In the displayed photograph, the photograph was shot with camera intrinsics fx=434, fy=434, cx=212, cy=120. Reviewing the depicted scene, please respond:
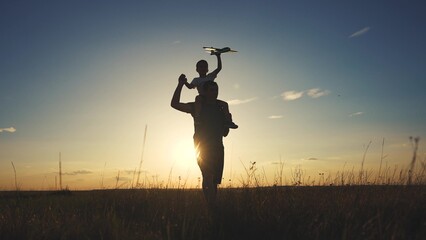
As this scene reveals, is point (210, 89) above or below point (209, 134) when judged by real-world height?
above

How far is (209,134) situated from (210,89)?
2.49ft

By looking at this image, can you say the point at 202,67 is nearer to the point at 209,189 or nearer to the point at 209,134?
the point at 209,134

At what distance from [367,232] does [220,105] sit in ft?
12.0

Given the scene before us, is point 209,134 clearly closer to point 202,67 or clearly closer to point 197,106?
point 197,106

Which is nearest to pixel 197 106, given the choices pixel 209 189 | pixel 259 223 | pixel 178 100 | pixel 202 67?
pixel 178 100

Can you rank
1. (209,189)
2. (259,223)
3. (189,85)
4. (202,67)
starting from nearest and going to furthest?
(259,223)
(209,189)
(189,85)
(202,67)

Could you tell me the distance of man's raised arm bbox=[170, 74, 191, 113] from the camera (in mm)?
7270

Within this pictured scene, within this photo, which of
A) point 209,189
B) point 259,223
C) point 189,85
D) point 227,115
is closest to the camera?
point 259,223

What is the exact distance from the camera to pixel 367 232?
441 centimetres

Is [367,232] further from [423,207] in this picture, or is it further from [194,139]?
[194,139]

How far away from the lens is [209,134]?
725cm

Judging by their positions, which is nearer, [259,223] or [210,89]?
[259,223]

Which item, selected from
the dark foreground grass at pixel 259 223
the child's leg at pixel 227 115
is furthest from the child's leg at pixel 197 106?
the dark foreground grass at pixel 259 223

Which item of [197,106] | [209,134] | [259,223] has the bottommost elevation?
[259,223]
